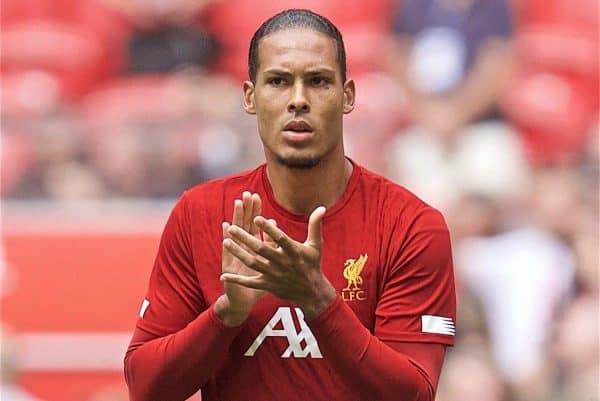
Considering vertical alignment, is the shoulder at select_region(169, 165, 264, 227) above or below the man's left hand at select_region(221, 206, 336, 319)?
above

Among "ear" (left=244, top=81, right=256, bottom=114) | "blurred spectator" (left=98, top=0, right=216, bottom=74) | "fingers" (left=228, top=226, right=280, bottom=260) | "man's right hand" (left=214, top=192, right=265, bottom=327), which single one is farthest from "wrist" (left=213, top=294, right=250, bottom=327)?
"blurred spectator" (left=98, top=0, right=216, bottom=74)

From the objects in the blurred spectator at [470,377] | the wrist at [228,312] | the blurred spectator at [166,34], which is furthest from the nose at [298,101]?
the blurred spectator at [166,34]

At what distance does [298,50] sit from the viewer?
389cm

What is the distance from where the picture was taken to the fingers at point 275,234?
3348 millimetres

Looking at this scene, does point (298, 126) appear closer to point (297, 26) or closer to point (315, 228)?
point (297, 26)

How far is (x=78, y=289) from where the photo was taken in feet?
24.0

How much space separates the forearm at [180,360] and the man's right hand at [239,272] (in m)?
0.04

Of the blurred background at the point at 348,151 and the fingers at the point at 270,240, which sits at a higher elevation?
the blurred background at the point at 348,151

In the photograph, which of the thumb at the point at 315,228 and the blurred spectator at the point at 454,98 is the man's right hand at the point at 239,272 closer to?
the thumb at the point at 315,228

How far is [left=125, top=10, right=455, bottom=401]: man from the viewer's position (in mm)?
3756

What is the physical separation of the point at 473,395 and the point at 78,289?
213cm

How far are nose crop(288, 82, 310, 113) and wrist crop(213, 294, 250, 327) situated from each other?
574 mm

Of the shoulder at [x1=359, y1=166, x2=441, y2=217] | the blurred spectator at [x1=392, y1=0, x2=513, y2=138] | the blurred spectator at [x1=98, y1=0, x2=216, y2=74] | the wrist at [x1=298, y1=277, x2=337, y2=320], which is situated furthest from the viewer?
the blurred spectator at [x1=98, y1=0, x2=216, y2=74]

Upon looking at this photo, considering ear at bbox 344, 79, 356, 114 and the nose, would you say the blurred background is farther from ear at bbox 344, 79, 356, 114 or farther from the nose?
the nose
